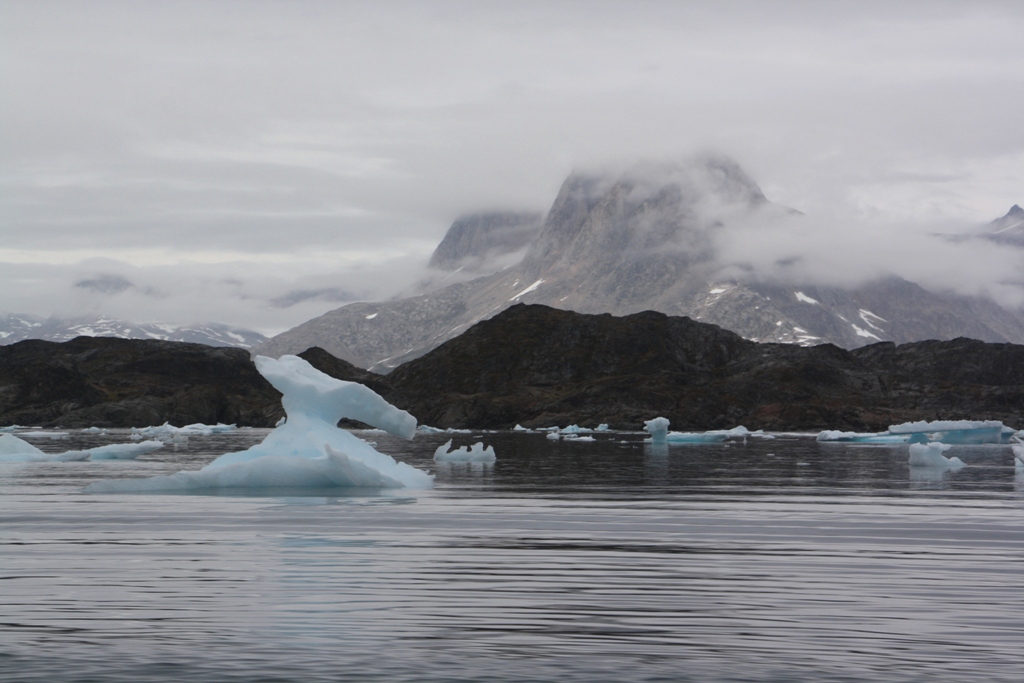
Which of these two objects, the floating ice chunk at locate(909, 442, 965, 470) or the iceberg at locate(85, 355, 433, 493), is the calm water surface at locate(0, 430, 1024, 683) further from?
the floating ice chunk at locate(909, 442, 965, 470)

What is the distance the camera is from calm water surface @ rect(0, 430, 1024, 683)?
35.8 ft

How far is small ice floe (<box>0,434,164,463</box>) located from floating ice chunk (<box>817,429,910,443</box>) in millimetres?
71322

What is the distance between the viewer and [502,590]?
50.3 ft

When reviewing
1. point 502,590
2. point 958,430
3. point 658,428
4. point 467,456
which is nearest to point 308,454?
point 502,590

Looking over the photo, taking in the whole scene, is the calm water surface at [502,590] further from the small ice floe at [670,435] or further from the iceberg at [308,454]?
the small ice floe at [670,435]

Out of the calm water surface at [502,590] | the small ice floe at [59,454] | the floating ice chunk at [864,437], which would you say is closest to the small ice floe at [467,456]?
the small ice floe at [59,454]

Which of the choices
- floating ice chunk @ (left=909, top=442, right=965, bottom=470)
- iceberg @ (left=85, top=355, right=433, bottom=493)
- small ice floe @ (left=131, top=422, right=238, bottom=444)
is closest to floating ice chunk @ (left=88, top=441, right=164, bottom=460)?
iceberg @ (left=85, top=355, right=433, bottom=493)

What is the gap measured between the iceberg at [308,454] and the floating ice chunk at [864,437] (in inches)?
2996

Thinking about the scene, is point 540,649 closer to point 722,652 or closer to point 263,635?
point 722,652

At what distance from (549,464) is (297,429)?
953 inches

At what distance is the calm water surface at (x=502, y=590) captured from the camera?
35.8ft

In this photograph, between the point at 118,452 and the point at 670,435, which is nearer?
the point at 118,452

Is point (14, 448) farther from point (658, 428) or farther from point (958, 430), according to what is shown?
point (958, 430)

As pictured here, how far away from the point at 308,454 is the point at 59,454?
28.6 metres
